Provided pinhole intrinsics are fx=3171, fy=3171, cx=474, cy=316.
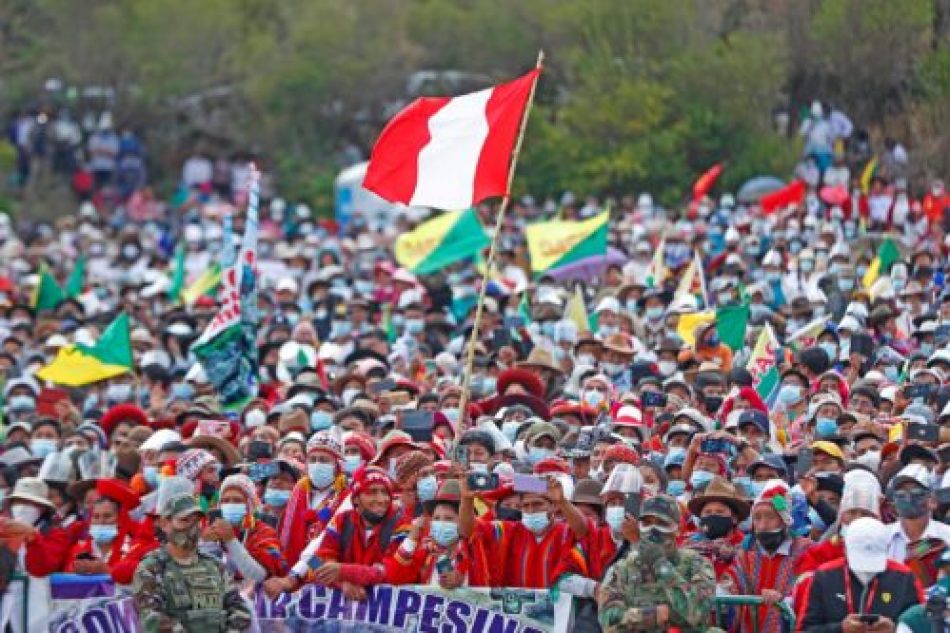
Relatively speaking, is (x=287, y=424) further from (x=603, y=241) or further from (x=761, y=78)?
(x=761, y=78)

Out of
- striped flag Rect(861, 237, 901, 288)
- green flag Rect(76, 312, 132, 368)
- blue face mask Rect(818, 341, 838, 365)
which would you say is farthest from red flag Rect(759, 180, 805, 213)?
blue face mask Rect(818, 341, 838, 365)

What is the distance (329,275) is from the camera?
Result: 33.8 m

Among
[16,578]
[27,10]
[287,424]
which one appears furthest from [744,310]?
[27,10]

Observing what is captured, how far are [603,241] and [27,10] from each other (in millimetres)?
26140

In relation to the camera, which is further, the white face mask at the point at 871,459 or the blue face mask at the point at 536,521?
the white face mask at the point at 871,459

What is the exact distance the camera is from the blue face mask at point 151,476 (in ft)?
65.2

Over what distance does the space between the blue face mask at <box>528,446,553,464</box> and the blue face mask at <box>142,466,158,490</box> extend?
2.39 m

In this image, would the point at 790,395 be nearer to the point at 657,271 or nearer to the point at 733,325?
the point at 733,325

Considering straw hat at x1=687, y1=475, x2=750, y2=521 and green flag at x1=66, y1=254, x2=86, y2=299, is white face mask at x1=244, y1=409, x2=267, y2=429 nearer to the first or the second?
straw hat at x1=687, y1=475, x2=750, y2=521

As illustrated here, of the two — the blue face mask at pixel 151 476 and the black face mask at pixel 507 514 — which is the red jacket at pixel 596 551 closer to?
the black face mask at pixel 507 514

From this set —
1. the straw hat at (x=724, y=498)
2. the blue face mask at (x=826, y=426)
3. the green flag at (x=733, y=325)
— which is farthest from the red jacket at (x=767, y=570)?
the green flag at (x=733, y=325)

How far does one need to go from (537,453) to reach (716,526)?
2.53 meters

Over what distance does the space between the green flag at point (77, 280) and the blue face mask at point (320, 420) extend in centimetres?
1319

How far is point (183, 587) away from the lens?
1586 centimetres
